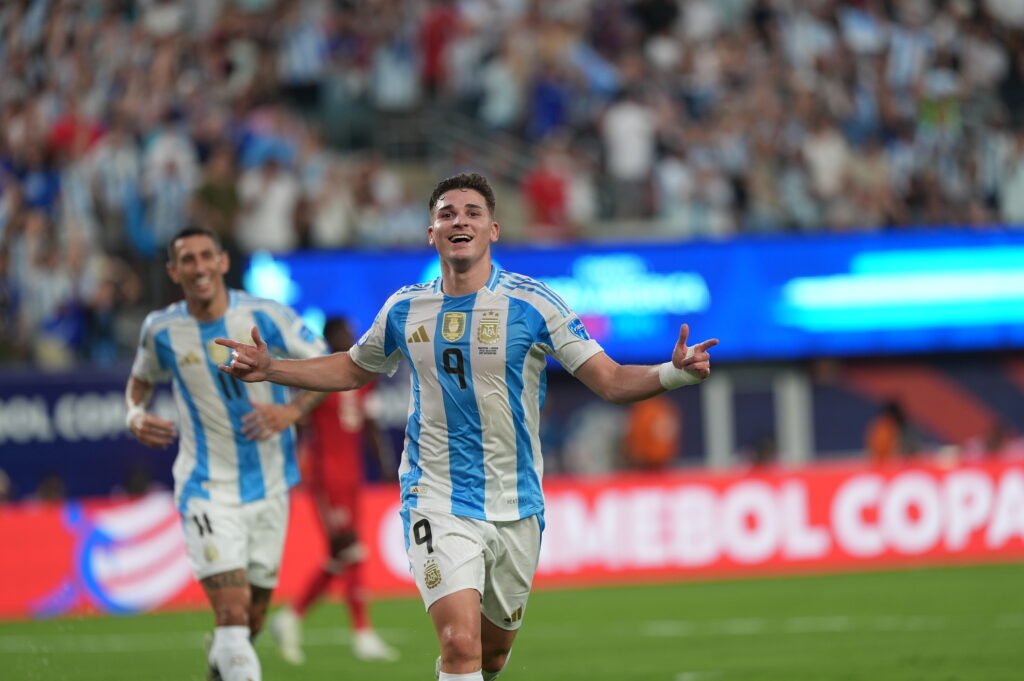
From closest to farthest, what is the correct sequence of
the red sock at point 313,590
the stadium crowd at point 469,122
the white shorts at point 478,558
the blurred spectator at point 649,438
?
the white shorts at point 478,558 < the red sock at point 313,590 < the stadium crowd at point 469,122 < the blurred spectator at point 649,438

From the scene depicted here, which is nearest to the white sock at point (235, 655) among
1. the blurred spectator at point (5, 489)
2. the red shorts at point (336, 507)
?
the red shorts at point (336, 507)

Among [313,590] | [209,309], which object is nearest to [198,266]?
[209,309]

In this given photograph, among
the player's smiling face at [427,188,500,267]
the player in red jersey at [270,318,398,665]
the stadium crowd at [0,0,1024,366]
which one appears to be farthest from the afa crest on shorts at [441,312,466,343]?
the stadium crowd at [0,0,1024,366]

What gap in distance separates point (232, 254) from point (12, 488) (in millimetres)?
3792

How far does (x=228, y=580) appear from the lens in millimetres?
8094

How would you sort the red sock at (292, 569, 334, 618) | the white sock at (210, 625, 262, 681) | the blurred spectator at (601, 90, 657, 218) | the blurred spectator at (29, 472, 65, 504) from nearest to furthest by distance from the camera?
the white sock at (210, 625, 262, 681) → the red sock at (292, 569, 334, 618) → the blurred spectator at (29, 472, 65, 504) → the blurred spectator at (601, 90, 657, 218)

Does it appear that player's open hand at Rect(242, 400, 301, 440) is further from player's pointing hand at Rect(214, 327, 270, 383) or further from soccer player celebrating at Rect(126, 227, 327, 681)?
player's pointing hand at Rect(214, 327, 270, 383)

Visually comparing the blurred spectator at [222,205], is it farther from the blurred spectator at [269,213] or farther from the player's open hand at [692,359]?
the player's open hand at [692,359]

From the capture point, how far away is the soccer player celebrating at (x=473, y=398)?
21.8 feet

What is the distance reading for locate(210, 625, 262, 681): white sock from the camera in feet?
25.8

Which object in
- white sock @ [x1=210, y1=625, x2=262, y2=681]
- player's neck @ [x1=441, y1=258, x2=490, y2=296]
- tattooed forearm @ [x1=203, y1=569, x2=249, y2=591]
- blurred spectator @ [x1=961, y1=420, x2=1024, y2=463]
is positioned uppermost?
player's neck @ [x1=441, y1=258, x2=490, y2=296]

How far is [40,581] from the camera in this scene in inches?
611

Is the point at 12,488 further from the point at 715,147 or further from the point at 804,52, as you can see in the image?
the point at 804,52

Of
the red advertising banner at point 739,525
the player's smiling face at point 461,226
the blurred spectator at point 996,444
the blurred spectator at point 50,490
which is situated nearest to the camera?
the player's smiling face at point 461,226
